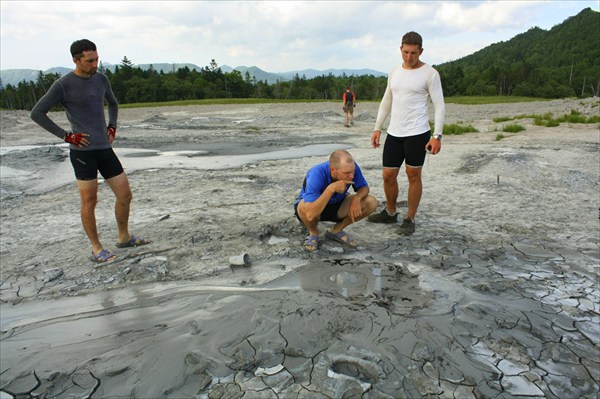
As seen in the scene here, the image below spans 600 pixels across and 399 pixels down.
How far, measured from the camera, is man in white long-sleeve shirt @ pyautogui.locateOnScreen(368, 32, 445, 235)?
4027 millimetres

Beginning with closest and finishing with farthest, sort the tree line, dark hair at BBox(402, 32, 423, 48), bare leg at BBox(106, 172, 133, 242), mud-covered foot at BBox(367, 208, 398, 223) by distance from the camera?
bare leg at BBox(106, 172, 133, 242) → dark hair at BBox(402, 32, 423, 48) → mud-covered foot at BBox(367, 208, 398, 223) → the tree line

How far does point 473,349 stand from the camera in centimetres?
237

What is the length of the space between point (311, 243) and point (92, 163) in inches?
82.1

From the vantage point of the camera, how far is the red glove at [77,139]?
3364mm

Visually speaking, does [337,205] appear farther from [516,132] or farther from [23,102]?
[23,102]

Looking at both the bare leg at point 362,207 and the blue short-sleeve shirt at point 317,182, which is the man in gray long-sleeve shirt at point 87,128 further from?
the bare leg at point 362,207

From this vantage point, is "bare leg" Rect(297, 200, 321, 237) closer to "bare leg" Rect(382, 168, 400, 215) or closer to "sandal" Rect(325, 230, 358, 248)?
"sandal" Rect(325, 230, 358, 248)

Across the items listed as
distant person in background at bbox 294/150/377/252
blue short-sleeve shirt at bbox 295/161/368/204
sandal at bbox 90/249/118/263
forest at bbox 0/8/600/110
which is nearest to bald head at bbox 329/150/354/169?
distant person in background at bbox 294/150/377/252

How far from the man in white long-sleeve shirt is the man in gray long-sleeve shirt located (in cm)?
268

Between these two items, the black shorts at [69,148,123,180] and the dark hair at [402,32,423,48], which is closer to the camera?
the black shorts at [69,148,123,180]

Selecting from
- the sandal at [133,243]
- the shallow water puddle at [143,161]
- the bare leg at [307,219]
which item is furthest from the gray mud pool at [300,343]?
the shallow water puddle at [143,161]

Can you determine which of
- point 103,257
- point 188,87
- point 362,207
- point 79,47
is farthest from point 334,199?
point 188,87

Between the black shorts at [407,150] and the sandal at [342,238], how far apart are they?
0.97 meters

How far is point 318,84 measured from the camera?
241ft
